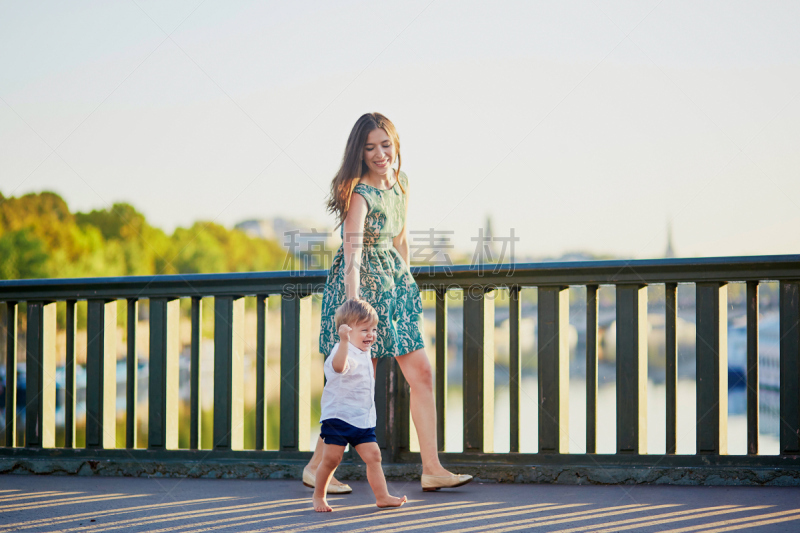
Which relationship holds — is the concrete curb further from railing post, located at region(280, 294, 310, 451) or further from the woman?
the woman

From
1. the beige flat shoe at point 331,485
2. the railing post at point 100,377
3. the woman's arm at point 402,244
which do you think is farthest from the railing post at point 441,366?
the railing post at point 100,377

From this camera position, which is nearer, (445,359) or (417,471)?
(417,471)

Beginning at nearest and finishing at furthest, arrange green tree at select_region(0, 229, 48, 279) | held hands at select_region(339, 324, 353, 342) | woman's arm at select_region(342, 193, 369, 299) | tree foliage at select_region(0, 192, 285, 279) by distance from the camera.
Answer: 1. held hands at select_region(339, 324, 353, 342)
2. woman's arm at select_region(342, 193, 369, 299)
3. green tree at select_region(0, 229, 48, 279)
4. tree foliage at select_region(0, 192, 285, 279)

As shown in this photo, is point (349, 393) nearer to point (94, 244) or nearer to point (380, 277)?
point (380, 277)

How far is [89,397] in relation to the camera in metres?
3.13

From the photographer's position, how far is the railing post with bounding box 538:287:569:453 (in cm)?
283

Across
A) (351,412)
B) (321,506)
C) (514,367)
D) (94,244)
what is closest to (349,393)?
(351,412)

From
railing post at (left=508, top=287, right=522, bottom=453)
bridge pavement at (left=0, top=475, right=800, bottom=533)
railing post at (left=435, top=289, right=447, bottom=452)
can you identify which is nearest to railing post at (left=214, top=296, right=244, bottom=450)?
bridge pavement at (left=0, top=475, right=800, bottom=533)

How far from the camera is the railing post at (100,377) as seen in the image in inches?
122

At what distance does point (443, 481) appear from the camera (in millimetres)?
2572

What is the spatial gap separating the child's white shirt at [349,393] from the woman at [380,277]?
0.24 metres

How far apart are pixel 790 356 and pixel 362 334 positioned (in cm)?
178

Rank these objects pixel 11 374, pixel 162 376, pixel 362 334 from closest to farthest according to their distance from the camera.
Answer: pixel 362 334
pixel 162 376
pixel 11 374

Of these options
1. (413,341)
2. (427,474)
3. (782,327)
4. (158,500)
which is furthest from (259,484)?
(782,327)
